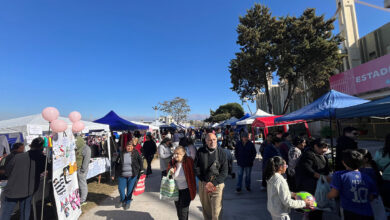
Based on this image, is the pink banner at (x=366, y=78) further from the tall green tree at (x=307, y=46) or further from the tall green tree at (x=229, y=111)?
the tall green tree at (x=229, y=111)

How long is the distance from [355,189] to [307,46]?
46.0 feet

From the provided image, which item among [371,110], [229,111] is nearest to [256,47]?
[371,110]

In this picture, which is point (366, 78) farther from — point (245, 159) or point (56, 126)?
point (56, 126)

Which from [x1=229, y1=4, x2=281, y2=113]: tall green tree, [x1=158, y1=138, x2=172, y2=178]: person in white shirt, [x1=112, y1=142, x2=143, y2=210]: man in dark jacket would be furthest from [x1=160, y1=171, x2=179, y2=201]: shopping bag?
[x1=229, y1=4, x2=281, y2=113]: tall green tree

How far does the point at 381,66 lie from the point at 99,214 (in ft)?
57.8

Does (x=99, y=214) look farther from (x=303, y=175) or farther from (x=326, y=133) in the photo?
(x=326, y=133)

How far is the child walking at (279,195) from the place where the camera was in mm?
2314

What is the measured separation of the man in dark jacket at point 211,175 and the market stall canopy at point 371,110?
2.88 meters

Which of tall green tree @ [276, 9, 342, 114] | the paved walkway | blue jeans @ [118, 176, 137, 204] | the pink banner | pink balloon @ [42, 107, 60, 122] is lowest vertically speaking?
the paved walkway

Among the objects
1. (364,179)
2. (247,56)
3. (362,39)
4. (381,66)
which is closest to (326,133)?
(381,66)

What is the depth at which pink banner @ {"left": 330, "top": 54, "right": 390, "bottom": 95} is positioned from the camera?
40.1ft

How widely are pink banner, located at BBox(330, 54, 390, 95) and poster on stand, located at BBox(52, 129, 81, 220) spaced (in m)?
17.4

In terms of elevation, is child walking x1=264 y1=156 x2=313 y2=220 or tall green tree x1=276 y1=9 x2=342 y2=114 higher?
tall green tree x1=276 y1=9 x2=342 y2=114

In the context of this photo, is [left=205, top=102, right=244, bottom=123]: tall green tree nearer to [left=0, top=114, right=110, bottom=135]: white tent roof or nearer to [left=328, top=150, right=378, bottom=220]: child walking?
[left=0, top=114, right=110, bottom=135]: white tent roof
